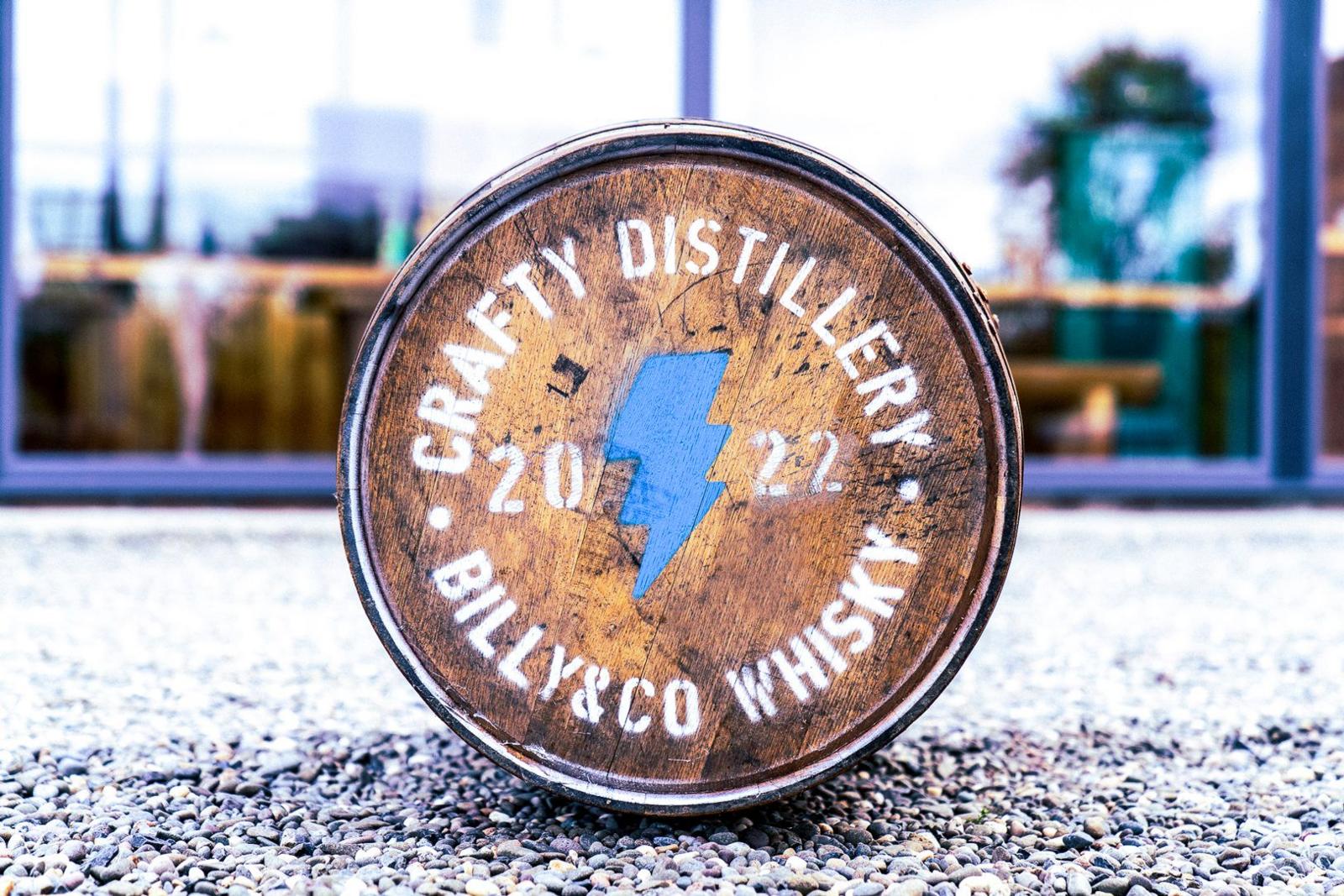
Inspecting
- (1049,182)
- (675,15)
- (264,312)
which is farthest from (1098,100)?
(264,312)

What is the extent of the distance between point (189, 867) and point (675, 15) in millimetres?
4022

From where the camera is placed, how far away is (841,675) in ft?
4.31

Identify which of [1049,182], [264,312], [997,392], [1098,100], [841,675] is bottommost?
[841,675]

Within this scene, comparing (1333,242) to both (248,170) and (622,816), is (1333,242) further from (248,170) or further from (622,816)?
(248,170)

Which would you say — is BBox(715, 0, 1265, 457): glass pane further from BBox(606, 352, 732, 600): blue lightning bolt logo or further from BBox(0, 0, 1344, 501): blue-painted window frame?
BBox(606, 352, 732, 600): blue lightning bolt logo

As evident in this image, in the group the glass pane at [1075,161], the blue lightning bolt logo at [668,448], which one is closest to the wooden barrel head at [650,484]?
the blue lightning bolt logo at [668,448]

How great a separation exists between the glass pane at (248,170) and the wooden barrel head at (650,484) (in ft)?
12.0

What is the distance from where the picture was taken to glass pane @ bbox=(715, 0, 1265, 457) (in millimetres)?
4961

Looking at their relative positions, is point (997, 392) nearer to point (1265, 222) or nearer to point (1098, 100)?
point (1265, 222)

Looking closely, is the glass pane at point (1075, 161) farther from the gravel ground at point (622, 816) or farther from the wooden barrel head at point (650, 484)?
the wooden barrel head at point (650, 484)

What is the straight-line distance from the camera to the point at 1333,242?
489 centimetres

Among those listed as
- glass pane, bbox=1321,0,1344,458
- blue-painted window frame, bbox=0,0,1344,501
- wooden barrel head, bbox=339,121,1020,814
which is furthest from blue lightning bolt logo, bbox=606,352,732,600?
glass pane, bbox=1321,0,1344,458

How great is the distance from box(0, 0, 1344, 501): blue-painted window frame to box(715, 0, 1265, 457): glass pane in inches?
7.3

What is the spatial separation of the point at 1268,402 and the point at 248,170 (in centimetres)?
480
